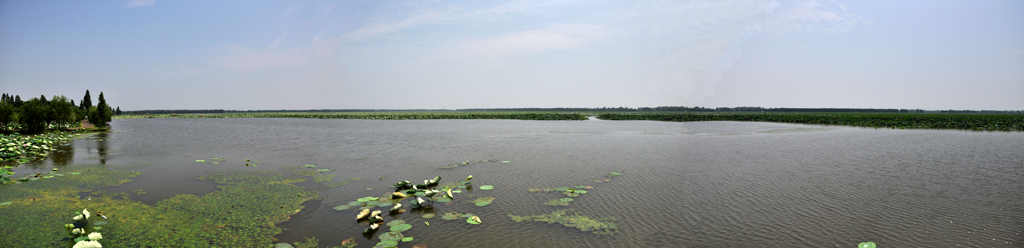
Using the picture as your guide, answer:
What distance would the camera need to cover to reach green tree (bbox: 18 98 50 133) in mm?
26531

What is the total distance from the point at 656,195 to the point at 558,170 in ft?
13.5

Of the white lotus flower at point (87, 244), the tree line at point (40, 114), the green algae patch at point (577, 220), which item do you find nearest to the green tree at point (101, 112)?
the tree line at point (40, 114)

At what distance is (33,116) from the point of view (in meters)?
26.7

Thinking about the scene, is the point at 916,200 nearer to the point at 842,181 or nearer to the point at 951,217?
the point at 951,217

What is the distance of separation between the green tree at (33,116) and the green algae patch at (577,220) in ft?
122

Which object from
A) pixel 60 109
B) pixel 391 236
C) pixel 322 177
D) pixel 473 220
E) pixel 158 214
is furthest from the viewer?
pixel 60 109

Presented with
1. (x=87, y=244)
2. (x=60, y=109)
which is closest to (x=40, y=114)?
(x=60, y=109)

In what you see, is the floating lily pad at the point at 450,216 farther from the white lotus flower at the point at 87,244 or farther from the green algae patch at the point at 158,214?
the white lotus flower at the point at 87,244

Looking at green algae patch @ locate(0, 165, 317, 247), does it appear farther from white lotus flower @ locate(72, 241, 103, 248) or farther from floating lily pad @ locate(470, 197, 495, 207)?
floating lily pad @ locate(470, 197, 495, 207)

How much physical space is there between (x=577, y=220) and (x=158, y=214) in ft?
24.7

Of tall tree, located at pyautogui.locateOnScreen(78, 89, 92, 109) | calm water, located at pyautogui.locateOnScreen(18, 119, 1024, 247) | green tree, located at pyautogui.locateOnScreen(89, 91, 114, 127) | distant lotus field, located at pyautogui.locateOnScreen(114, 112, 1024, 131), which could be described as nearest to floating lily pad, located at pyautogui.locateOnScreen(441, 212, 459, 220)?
calm water, located at pyautogui.locateOnScreen(18, 119, 1024, 247)

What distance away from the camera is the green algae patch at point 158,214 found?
5.97m

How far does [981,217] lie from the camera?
739 cm

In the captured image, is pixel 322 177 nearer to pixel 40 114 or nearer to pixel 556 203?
pixel 556 203
